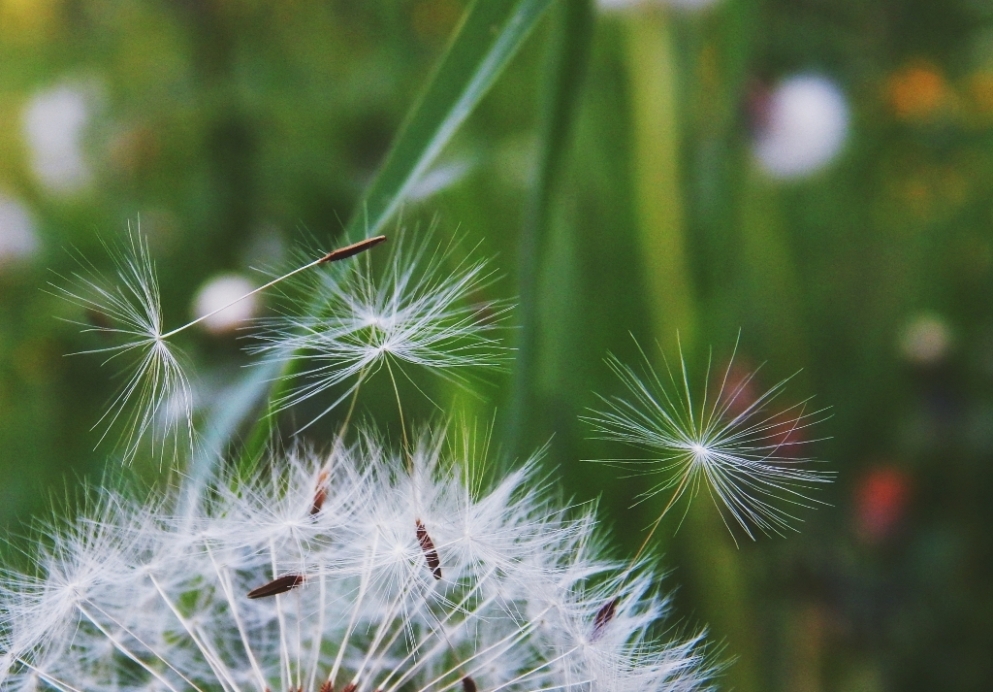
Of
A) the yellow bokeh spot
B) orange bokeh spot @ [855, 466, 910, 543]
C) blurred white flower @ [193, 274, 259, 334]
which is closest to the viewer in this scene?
blurred white flower @ [193, 274, 259, 334]

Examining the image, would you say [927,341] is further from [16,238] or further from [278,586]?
[16,238]

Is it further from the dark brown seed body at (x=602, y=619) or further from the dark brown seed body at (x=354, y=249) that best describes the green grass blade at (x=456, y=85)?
the dark brown seed body at (x=602, y=619)

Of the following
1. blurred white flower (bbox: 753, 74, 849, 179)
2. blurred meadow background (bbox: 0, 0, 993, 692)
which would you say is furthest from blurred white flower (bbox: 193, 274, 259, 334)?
blurred white flower (bbox: 753, 74, 849, 179)

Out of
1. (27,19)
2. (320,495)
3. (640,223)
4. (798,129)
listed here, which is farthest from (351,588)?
(27,19)

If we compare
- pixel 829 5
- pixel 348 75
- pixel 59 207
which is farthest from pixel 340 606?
pixel 829 5

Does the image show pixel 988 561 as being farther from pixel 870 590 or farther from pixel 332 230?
pixel 332 230

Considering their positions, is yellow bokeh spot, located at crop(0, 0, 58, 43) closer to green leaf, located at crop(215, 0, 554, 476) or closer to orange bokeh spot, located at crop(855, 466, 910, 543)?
green leaf, located at crop(215, 0, 554, 476)

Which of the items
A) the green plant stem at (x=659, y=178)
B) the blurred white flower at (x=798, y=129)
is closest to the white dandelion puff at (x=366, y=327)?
the green plant stem at (x=659, y=178)
